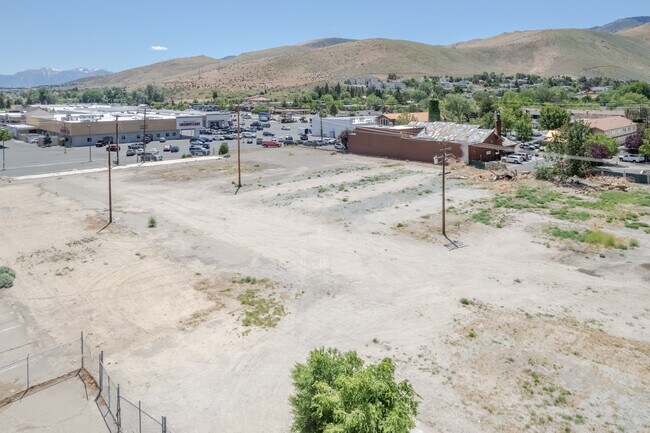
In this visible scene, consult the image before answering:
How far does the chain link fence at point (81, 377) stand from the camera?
15047 millimetres

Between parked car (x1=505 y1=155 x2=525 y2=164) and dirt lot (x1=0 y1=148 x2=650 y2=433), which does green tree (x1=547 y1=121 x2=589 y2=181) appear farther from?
parked car (x1=505 y1=155 x2=525 y2=164)

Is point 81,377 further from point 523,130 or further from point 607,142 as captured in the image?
point 523,130

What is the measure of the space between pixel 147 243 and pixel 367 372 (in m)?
24.5

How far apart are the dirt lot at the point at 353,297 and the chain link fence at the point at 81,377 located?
0.55m

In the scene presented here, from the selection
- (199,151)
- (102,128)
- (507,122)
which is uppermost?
(507,122)

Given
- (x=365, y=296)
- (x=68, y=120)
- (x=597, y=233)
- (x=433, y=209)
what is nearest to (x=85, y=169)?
(x=68, y=120)

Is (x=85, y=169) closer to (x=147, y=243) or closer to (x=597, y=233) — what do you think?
(x=147, y=243)

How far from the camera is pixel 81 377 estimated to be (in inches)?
693

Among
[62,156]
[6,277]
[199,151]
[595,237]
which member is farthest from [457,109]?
[6,277]

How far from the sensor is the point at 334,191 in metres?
47.0

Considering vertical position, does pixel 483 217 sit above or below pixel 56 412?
above

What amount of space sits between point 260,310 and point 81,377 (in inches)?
295

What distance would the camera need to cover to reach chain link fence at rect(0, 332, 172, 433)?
1505 centimetres

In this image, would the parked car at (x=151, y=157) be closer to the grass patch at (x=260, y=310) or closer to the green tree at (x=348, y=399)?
the grass patch at (x=260, y=310)
